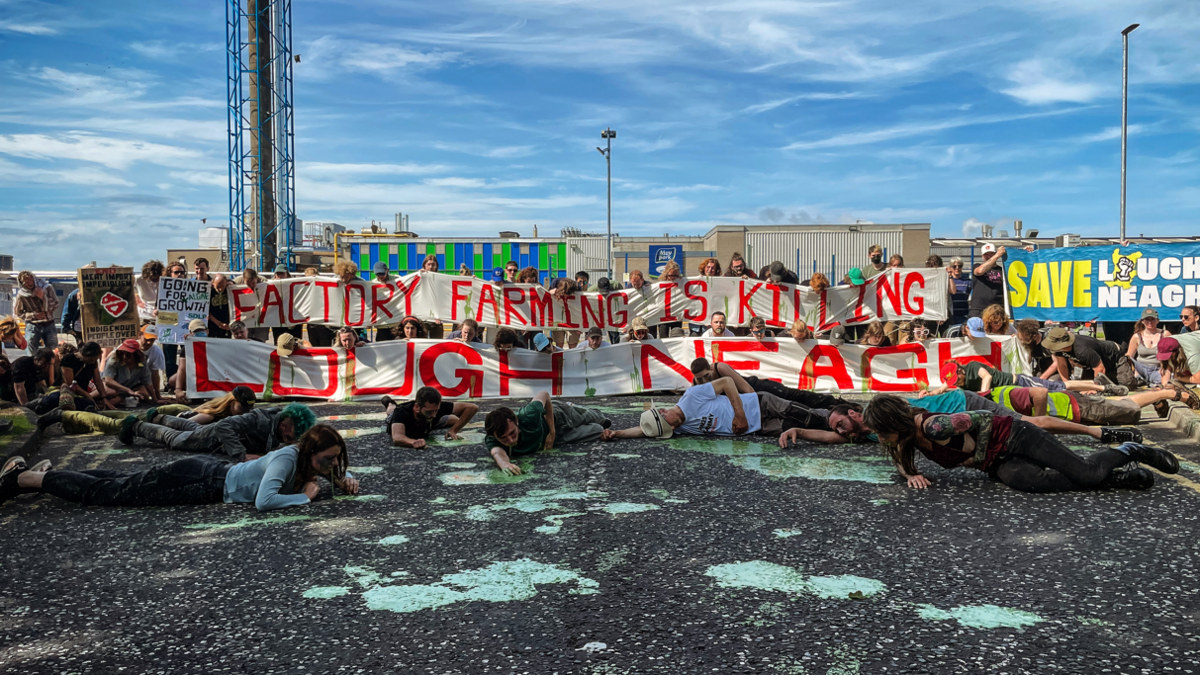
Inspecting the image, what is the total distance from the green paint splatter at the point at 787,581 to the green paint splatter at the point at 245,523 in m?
2.93

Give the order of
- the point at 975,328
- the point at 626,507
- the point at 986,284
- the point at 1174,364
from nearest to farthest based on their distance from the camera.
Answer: the point at 626,507
the point at 1174,364
the point at 975,328
the point at 986,284

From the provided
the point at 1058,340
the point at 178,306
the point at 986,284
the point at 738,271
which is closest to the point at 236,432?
the point at 178,306

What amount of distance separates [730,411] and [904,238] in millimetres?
44758

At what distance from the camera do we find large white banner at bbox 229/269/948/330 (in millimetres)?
14086

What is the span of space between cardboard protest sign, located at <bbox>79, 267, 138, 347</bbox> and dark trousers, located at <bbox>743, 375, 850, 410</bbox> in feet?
30.2

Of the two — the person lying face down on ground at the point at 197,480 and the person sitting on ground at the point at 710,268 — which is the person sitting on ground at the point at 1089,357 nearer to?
the person sitting on ground at the point at 710,268

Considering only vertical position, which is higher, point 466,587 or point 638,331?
point 638,331

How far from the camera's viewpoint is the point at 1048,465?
6.18 metres

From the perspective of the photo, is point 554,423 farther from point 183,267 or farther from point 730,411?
point 183,267

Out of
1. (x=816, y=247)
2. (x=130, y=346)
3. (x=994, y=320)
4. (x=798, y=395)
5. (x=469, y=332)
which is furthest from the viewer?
(x=816, y=247)

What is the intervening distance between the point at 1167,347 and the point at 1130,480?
6.81m

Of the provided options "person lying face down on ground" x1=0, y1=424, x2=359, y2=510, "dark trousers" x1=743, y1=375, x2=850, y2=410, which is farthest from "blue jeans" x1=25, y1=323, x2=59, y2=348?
"dark trousers" x1=743, y1=375, x2=850, y2=410

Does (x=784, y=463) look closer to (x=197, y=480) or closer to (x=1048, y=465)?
(x=1048, y=465)

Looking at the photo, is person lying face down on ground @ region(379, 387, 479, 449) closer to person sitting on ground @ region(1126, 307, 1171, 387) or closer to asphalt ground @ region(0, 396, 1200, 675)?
asphalt ground @ region(0, 396, 1200, 675)
